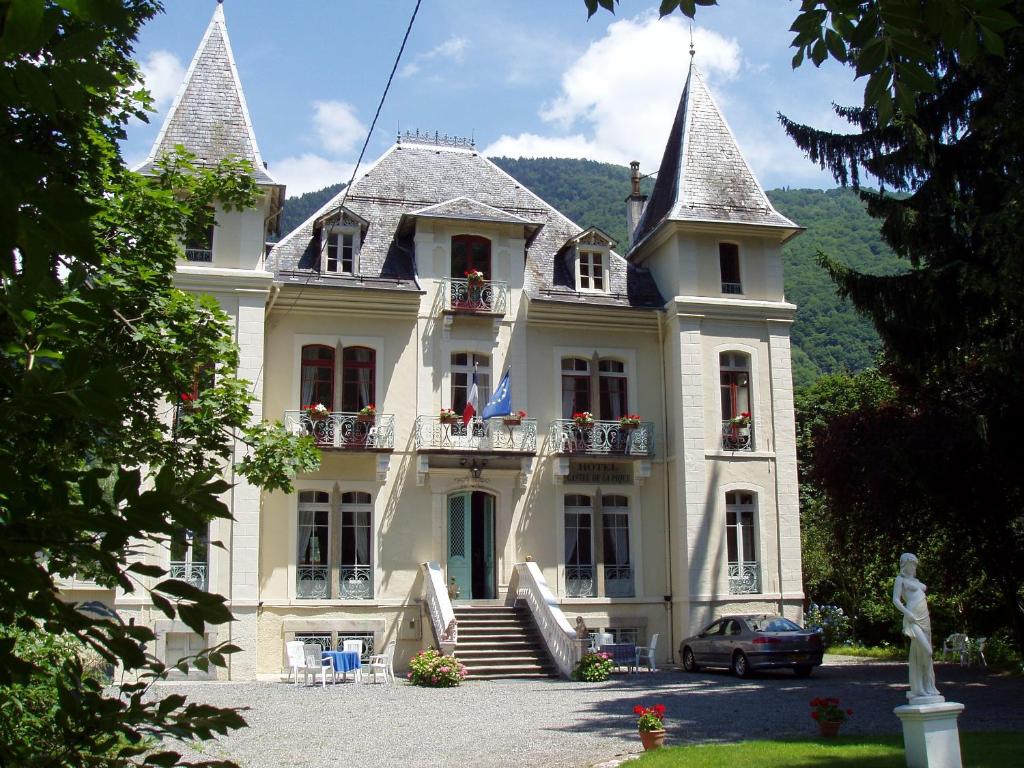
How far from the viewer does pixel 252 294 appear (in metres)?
21.8

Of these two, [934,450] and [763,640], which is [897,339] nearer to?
[934,450]

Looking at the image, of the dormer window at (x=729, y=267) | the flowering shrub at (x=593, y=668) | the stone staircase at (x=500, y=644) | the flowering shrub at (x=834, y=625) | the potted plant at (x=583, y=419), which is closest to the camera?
the flowering shrub at (x=593, y=668)

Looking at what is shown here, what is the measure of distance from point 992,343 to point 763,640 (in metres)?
7.22

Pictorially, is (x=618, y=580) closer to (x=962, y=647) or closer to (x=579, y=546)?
(x=579, y=546)

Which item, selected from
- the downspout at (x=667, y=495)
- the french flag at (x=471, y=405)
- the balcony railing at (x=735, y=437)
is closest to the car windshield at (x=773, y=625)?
the downspout at (x=667, y=495)

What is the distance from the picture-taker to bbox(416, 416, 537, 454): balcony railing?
23.1m

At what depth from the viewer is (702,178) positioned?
25875 mm

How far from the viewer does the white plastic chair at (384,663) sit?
65.3ft

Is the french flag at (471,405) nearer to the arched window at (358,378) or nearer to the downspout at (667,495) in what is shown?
the arched window at (358,378)

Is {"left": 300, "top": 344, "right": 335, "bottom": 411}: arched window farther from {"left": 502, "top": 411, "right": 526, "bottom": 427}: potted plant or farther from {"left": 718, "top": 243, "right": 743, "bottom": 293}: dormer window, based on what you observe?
{"left": 718, "top": 243, "right": 743, "bottom": 293}: dormer window

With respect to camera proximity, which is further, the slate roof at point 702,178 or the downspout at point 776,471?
the slate roof at point 702,178

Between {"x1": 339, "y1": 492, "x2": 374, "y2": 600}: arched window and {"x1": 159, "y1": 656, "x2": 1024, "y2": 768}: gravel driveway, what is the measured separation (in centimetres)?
341

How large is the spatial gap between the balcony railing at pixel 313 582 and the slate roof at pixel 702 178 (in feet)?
38.0

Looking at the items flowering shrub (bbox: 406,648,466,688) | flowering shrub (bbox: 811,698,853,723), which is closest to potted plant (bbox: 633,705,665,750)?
flowering shrub (bbox: 811,698,853,723)
